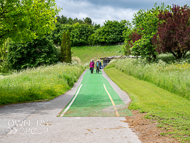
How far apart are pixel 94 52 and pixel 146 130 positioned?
287 feet

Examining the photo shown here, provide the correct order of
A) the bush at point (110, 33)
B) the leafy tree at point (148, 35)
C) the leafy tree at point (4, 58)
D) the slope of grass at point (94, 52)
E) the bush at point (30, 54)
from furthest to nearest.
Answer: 1. the bush at point (110, 33)
2. the slope of grass at point (94, 52)
3. the leafy tree at point (4, 58)
4. the bush at point (30, 54)
5. the leafy tree at point (148, 35)

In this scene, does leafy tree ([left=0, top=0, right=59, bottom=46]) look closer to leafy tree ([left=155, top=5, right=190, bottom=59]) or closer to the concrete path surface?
the concrete path surface

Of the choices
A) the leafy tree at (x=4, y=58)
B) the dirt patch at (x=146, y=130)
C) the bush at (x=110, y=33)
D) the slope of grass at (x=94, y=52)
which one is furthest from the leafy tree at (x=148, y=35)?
the bush at (x=110, y=33)

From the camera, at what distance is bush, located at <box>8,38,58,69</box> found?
135 ft

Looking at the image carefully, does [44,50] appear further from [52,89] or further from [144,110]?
[144,110]

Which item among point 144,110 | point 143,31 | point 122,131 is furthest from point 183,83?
point 143,31

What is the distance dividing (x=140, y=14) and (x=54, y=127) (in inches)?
1148

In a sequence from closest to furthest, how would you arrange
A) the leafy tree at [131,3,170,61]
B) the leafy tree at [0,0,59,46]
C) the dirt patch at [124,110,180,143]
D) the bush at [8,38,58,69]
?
the dirt patch at [124,110,180,143]
the leafy tree at [0,0,59,46]
the leafy tree at [131,3,170,61]
the bush at [8,38,58,69]

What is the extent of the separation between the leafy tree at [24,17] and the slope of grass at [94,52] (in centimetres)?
6943

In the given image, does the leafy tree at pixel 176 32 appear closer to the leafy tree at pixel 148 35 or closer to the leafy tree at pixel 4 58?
the leafy tree at pixel 148 35

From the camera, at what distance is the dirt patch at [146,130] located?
5.22 m

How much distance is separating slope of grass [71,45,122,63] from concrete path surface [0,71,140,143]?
74.3 m

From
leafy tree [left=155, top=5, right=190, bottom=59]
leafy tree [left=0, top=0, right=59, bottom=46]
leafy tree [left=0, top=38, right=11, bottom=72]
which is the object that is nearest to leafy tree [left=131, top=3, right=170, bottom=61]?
leafy tree [left=155, top=5, right=190, bottom=59]

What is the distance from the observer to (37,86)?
14242mm
